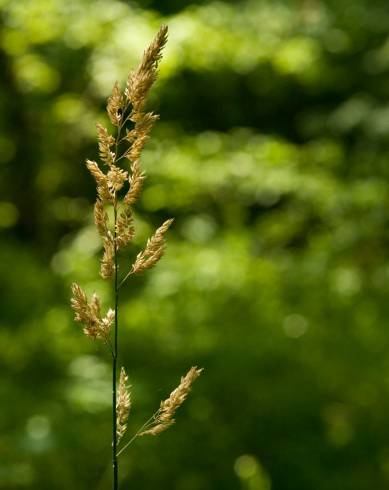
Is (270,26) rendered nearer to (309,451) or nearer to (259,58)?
(259,58)

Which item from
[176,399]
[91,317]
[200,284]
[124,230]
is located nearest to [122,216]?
[124,230]

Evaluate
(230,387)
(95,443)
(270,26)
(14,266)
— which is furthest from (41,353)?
(270,26)

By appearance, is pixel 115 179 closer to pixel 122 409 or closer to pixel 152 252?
pixel 152 252

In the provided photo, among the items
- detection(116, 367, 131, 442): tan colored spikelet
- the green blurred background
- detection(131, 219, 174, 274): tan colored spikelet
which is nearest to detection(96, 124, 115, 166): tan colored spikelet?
detection(131, 219, 174, 274): tan colored spikelet

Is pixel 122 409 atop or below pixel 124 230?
below

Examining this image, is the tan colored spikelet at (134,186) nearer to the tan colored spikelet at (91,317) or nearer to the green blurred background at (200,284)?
the tan colored spikelet at (91,317)

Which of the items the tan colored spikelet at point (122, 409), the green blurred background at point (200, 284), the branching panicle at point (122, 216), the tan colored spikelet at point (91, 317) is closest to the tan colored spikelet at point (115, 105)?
the branching panicle at point (122, 216)
